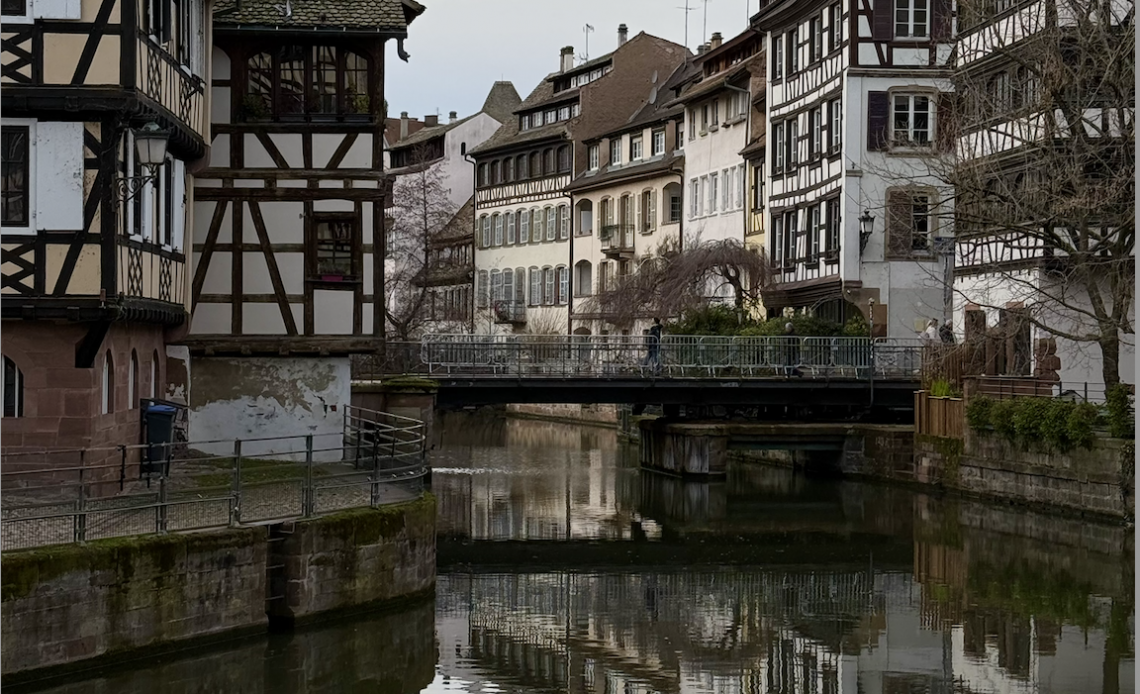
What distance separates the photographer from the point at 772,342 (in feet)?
142

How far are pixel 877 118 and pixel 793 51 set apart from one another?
6.44 meters

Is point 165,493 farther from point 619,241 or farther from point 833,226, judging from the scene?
point 619,241

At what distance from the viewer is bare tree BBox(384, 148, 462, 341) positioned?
219ft

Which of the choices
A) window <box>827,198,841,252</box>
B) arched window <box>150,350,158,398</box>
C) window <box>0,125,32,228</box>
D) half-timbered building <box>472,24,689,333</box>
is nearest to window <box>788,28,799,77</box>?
window <box>827,198,841,252</box>

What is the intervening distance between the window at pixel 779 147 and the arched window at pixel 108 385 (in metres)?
33.7

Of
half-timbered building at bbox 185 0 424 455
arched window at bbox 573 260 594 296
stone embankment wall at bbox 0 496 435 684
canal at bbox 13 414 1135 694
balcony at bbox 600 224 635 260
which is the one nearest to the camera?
stone embankment wall at bbox 0 496 435 684

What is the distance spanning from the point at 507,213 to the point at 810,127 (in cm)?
3375

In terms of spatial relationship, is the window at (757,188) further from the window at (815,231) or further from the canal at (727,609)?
the canal at (727,609)

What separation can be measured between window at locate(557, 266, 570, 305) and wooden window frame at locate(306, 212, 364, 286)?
47533mm

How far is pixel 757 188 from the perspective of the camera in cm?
5991

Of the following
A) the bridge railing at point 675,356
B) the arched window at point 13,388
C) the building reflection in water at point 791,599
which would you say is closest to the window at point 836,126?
the bridge railing at point 675,356

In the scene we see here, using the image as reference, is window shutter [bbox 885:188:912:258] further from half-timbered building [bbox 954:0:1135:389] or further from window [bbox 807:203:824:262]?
half-timbered building [bbox 954:0:1135:389]

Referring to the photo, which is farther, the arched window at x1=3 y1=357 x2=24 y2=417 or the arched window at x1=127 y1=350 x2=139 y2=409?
the arched window at x1=127 y1=350 x2=139 y2=409

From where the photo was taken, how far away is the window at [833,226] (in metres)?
49.7
